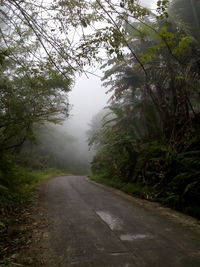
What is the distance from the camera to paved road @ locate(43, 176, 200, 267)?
8.82ft

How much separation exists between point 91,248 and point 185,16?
997cm

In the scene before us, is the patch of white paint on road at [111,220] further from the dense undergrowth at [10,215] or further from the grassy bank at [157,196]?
the grassy bank at [157,196]

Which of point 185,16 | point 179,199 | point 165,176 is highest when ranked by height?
point 185,16

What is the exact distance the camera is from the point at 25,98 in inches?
295

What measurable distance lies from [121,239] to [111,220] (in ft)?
3.42

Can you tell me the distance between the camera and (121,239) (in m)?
3.33

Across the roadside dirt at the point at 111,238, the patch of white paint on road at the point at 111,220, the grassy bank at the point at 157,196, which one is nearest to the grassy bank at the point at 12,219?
the roadside dirt at the point at 111,238

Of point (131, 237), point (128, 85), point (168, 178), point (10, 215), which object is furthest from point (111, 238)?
point (128, 85)

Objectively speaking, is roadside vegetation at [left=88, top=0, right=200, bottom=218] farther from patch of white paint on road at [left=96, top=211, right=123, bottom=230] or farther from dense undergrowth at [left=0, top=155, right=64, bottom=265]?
dense undergrowth at [left=0, top=155, right=64, bottom=265]

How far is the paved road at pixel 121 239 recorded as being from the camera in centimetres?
269

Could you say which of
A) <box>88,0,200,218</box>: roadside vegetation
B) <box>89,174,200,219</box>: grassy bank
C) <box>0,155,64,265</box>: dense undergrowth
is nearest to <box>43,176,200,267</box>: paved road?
<box>89,174,200,219</box>: grassy bank

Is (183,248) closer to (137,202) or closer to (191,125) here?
(137,202)

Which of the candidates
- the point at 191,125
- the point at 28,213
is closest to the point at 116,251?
the point at 28,213

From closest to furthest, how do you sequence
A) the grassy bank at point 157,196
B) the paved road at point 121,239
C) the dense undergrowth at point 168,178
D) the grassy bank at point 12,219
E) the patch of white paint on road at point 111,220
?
1. the paved road at point 121,239
2. the grassy bank at point 12,219
3. the patch of white paint on road at point 111,220
4. the grassy bank at point 157,196
5. the dense undergrowth at point 168,178
